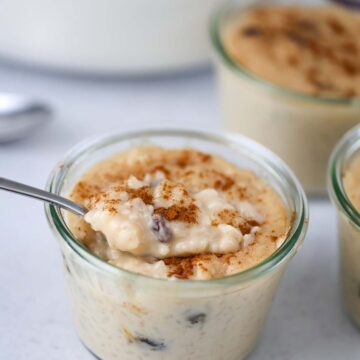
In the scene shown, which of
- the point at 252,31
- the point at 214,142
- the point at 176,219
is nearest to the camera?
the point at 176,219

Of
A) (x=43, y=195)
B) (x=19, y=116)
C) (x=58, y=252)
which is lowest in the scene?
(x=58, y=252)

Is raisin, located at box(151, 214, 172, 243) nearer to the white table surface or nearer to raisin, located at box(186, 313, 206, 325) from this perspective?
raisin, located at box(186, 313, 206, 325)

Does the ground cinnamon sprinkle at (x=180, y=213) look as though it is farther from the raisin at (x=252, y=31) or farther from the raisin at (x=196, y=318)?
the raisin at (x=252, y=31)

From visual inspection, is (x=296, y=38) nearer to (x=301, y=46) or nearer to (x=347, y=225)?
(x=301, y=46)

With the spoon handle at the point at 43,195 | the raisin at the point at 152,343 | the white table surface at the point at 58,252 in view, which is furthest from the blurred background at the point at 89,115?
the spoon handle at the point at 43,195

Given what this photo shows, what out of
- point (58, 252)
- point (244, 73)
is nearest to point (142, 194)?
point (58, 252)

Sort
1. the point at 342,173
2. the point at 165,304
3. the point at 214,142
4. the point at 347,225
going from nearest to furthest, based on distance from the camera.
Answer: the point at 165,304
the point at 347,225
the point at 342,173
the point at 214,142

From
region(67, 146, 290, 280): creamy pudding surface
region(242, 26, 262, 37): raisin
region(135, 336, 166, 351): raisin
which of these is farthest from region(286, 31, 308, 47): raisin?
region(135, 336, 166, 351): raisin
